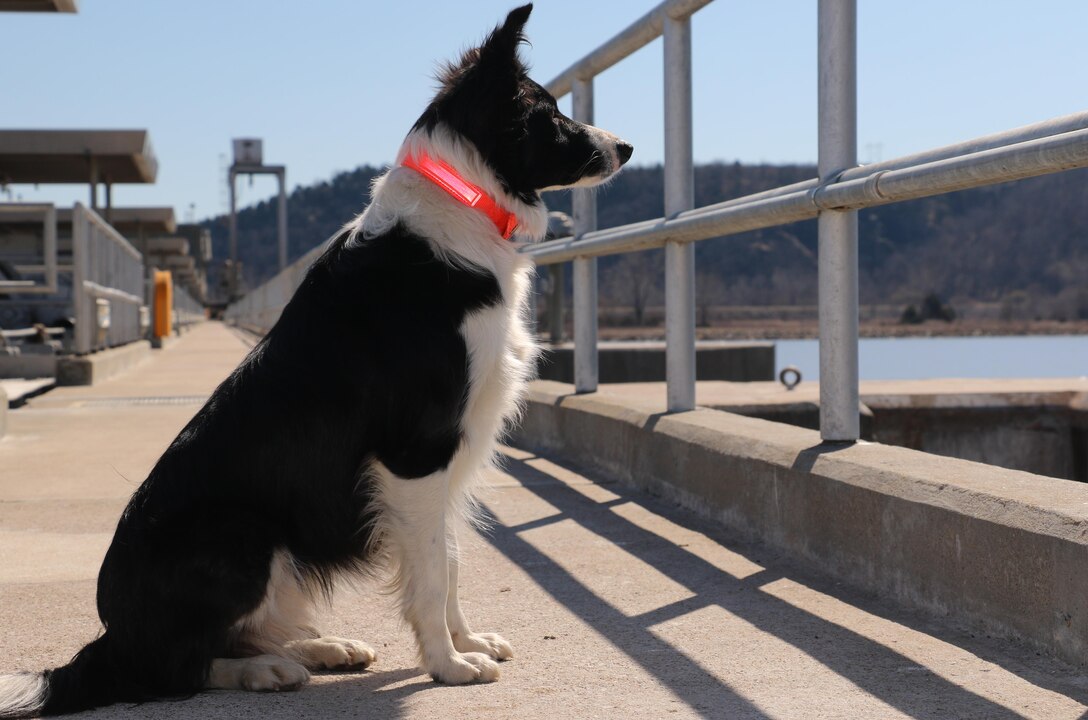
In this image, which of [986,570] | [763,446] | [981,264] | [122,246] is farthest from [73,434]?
[981,264]

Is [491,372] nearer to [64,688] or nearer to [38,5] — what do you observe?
[64,688]

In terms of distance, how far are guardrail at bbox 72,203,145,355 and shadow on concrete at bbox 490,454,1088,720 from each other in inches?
341

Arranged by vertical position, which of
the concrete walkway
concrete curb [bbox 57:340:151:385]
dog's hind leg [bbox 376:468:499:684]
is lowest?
the concrete walkway

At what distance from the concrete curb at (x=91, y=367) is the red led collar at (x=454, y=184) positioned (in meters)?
9.72

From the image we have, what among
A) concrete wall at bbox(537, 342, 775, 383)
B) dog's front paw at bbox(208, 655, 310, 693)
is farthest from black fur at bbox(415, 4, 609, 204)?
concrete wall at bbox(537, 342, 775, 383)

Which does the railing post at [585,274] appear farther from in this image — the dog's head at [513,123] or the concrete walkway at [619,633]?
the dog's head at [513,123]

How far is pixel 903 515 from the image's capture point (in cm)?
330

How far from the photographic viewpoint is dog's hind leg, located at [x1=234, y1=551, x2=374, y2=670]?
2838 mm

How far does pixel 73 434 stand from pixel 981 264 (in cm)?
3159

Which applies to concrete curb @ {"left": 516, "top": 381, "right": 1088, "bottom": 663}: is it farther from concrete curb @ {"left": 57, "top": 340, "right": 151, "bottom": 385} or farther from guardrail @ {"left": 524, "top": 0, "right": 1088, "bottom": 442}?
concrete curb @ {"left": 57, "top": 340, "right": 151, "bottom": 385}

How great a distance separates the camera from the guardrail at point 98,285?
11969 millimetres

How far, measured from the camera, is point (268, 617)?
2859mm

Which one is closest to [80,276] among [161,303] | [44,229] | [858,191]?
[44,229]

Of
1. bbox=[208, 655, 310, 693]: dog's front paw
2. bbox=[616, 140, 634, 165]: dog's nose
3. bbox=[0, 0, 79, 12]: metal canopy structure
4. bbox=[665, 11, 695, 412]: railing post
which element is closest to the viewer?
bbox=[208, 655, 310, 693]: dog's front paw
